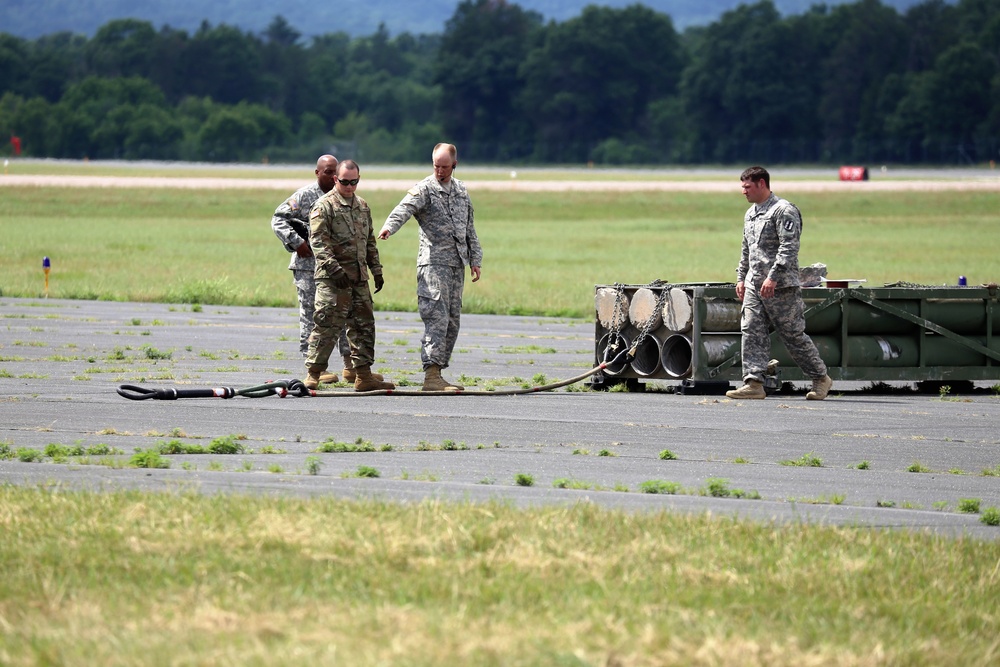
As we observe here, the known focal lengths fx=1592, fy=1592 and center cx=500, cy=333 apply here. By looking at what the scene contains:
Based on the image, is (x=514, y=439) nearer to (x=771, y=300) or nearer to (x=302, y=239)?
(x=771, y=300)

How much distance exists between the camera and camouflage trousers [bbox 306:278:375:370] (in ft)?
47.5

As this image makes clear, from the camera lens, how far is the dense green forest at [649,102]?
388ft

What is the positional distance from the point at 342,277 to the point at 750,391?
12.9 feet

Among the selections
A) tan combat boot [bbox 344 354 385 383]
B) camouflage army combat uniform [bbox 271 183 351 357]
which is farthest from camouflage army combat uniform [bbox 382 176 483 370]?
camouflage army combat uniform [bbox 271 183 351 357]

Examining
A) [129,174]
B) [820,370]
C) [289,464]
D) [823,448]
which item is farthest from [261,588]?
[129,174]

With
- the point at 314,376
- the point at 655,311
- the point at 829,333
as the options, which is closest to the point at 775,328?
the point at 655,311

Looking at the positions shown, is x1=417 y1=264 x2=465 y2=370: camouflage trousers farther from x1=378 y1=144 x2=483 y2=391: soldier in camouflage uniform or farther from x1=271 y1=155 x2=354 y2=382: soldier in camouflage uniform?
x1=271 y1=155 x2=354 y2=382: soldier in camouflage uniform

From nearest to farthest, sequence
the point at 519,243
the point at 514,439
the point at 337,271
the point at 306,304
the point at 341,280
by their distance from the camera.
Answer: the point at 514,439 < the point at 337,271 < the point at 341,280 < the point at 306,304 < the point at 519,243

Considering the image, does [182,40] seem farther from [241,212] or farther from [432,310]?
[432,310]

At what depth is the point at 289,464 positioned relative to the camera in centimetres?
1023

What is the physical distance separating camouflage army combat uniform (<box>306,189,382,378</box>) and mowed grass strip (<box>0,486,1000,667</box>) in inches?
236

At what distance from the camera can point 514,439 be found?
462 inches

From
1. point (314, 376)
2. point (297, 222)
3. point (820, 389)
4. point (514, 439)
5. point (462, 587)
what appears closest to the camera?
point (462, 587)

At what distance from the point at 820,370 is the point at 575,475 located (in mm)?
5505
